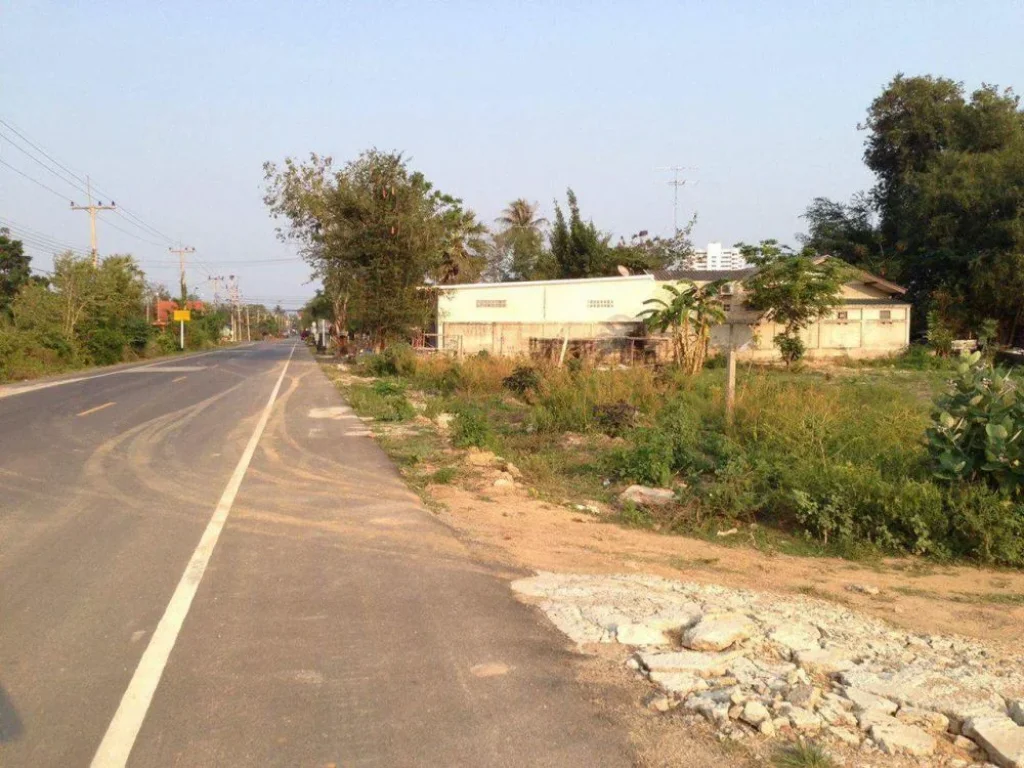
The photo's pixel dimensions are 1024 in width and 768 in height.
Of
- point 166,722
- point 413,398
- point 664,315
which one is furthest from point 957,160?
point 166,722

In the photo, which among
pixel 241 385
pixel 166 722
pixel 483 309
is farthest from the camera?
pixel 483 309

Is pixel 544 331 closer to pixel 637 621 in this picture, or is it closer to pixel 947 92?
pixel 947 92

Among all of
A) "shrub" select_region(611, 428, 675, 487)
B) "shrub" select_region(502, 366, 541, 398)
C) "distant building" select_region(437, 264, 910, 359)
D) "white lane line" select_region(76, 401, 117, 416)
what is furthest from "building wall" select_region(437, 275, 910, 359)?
"shrub" select_region(611, 428, 675, 487)

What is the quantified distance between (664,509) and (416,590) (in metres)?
4.05

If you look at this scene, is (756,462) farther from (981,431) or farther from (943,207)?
(943,207)

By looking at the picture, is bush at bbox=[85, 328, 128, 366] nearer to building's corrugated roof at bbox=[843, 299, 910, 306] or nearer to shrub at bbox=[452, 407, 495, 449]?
shrub at bbox=[452, 407, 495, 449]

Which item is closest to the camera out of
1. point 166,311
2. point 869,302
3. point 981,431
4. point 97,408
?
point 981,431

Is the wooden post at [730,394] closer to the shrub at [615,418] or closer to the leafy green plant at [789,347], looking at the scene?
the shrub at [615,418]

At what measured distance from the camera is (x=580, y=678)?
4.82 m

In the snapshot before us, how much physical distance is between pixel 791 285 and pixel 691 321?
5.49m

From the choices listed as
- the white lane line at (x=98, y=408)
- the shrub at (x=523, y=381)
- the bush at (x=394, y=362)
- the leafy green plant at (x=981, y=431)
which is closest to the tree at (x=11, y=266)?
the bush at (x=394, y=362)

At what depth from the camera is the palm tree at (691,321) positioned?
24734 mm

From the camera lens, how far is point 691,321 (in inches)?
1072

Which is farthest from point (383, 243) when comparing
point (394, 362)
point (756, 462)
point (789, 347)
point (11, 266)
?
point (11, 266)
